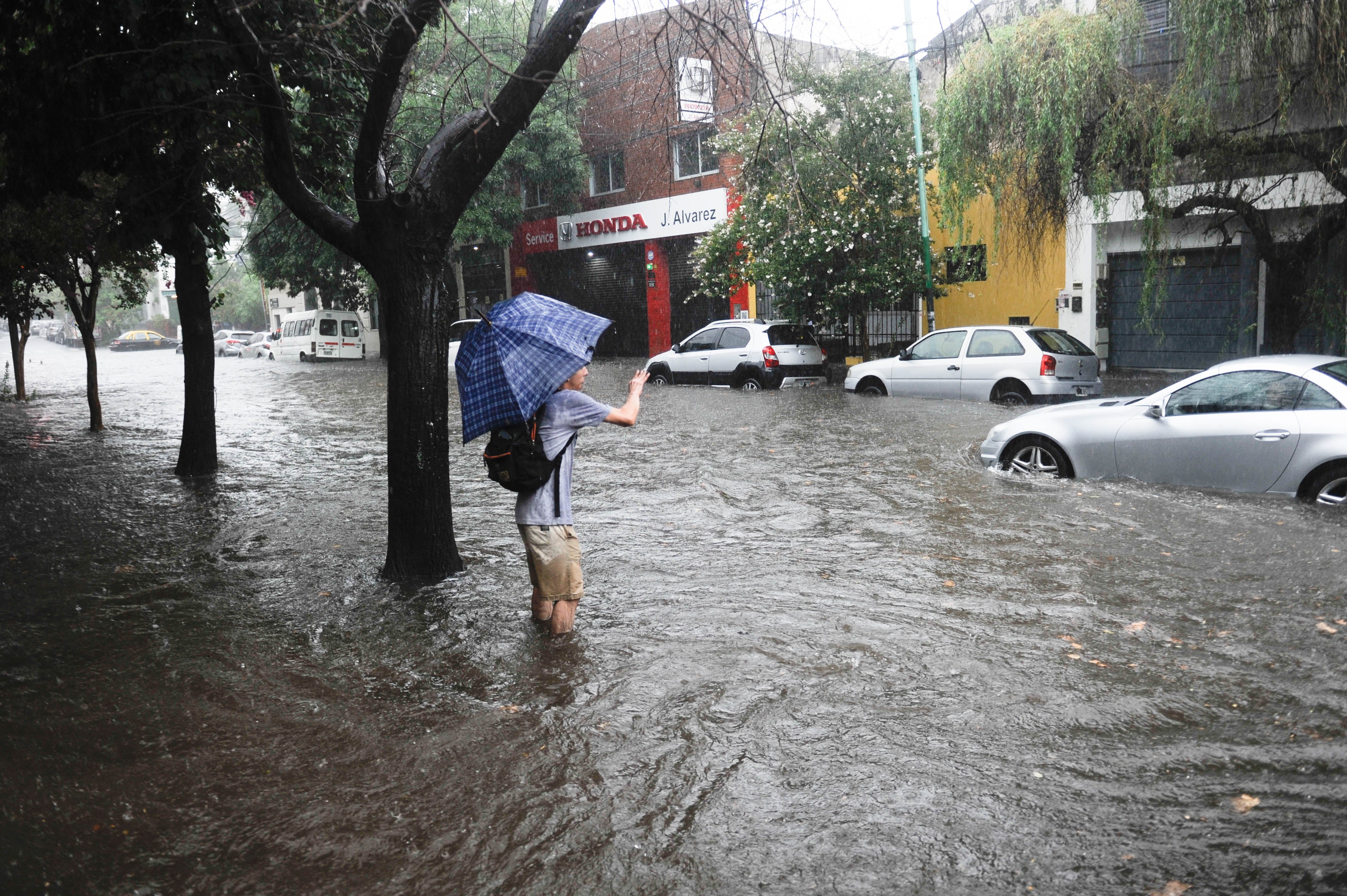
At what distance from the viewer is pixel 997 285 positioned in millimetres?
23234

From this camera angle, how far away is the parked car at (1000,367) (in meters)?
15.2

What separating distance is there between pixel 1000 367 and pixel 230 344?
142ft

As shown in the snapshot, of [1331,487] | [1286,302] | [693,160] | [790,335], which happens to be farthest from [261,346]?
[1331,487]

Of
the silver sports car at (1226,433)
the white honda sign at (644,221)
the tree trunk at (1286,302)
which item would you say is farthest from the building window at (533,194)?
the silver sports car at (1226,433)

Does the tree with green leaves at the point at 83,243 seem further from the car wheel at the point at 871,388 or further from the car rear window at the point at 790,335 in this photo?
the car wheel at the point at 871,388

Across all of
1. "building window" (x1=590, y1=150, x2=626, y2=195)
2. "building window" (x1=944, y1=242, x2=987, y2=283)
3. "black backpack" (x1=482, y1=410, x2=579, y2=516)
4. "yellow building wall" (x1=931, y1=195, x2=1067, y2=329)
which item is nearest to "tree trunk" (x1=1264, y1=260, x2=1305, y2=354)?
"yellow building wall" (x1=931, y1=195, x2=1067, y2=329)

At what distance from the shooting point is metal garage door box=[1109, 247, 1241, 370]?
791 inches

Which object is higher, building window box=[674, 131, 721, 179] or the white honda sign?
building window box=[674, 131, 721, 179]

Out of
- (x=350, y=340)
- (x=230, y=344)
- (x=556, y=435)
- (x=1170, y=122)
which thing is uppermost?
(x=1170, y=122)

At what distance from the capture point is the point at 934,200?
21.7 metres

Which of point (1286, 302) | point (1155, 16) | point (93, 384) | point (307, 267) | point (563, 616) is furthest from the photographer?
point (307, 267)

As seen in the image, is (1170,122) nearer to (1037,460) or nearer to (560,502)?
(1037,460)

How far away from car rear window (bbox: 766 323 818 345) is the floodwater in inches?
441

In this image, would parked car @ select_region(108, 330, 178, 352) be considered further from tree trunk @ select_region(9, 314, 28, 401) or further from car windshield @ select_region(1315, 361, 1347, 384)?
car windshield @ select_region(1315, 361, 1347, 384)
